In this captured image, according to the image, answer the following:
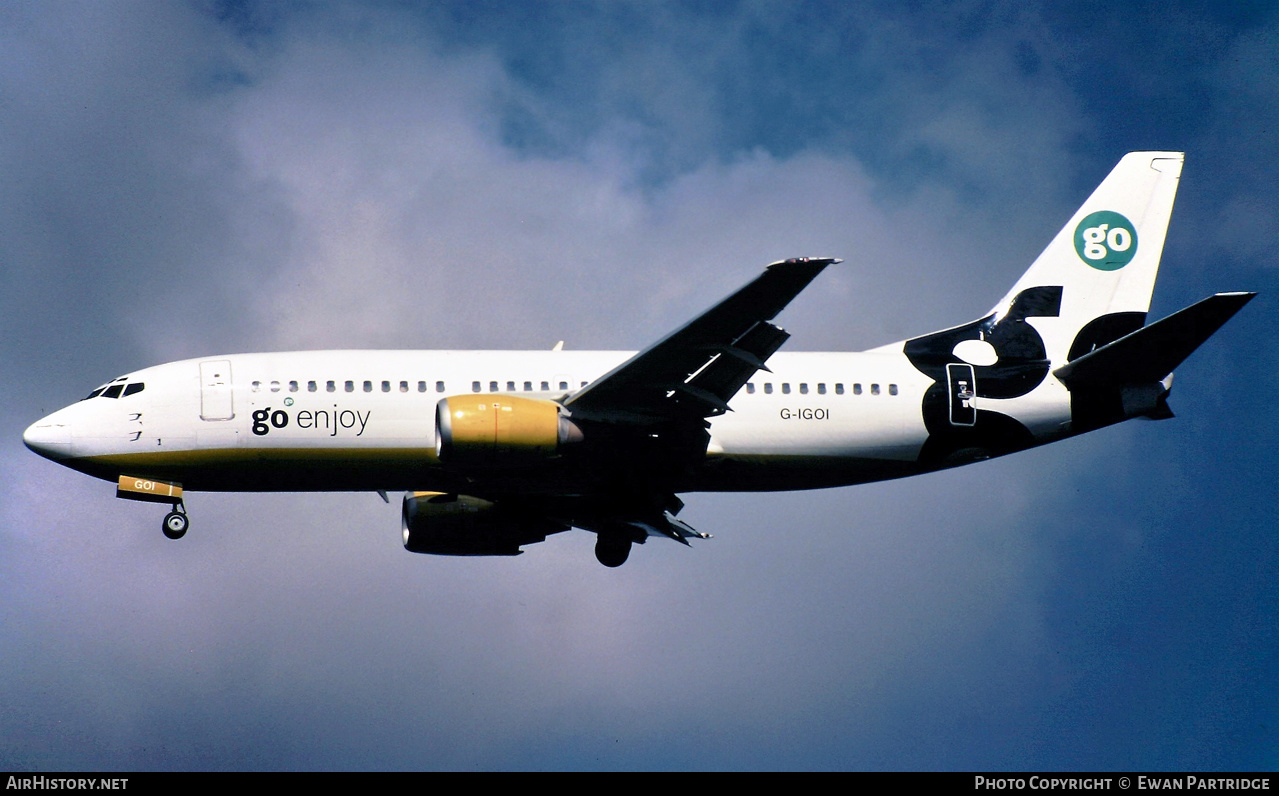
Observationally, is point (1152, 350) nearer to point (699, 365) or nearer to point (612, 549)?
point (699, 365)

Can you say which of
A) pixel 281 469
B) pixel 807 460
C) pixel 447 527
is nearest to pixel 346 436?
pixel 281 469

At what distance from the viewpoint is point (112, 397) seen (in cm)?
3784

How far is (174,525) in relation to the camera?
3794cm

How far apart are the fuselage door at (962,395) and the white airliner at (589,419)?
0.16 feet

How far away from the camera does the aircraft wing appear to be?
32.2 meters

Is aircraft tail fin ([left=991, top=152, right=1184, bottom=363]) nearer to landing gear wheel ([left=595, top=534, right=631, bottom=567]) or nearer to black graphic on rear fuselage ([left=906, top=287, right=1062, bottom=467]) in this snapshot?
black graphic on rear fuselage ([left=906, top=287, right=1062, bottom=467])

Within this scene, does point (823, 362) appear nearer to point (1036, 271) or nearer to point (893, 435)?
point (893, 435)

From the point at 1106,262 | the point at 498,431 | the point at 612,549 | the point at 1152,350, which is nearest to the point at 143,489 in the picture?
the point at 498,431

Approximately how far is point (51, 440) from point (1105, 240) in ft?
88.8

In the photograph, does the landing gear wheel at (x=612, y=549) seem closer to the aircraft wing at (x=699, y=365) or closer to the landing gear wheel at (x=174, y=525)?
the aircraft wing at (x=699, y=365)

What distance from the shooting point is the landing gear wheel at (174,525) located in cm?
3788

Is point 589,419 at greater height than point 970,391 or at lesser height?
lesser

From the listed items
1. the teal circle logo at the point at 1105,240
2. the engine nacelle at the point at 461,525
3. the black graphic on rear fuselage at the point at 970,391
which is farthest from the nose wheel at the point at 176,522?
the teal circle logo at the point at 1105,240
